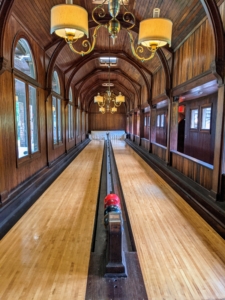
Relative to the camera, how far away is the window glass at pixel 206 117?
22.5 ft

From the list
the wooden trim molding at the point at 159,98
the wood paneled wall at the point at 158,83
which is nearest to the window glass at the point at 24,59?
the wooden trim molding at the point at 159,98

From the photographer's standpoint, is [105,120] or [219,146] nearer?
[219,146]

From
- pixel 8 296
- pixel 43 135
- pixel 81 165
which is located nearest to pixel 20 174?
pixel 43 135

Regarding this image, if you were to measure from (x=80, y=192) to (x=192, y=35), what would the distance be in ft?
15.0

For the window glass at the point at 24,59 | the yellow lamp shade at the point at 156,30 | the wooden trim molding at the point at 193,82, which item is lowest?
the wooden trim molding at the point at 193,82

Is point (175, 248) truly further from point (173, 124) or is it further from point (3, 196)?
point (173, 124)

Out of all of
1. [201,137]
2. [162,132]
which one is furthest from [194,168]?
[162,132]

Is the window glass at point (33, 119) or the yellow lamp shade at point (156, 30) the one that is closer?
the yellow lamp shade at point (156, 30)

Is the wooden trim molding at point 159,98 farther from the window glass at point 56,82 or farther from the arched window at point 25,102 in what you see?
the arched window at point 25,102

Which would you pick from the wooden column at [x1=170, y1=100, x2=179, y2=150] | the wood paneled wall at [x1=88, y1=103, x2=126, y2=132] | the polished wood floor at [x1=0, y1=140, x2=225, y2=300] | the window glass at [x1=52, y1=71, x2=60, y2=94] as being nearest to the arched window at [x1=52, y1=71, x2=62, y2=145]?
the window glass at [x1=52, y1=71, x2=60, y2=94]

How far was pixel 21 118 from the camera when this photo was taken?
15.5 ft

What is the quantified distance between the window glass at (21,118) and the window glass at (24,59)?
387mm

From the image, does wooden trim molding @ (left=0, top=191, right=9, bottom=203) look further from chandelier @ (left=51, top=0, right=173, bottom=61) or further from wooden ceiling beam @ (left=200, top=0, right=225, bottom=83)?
wooden ceiling beam @ (left=200, top=0, right=225, bottom=83)

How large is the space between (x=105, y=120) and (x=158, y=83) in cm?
1297
